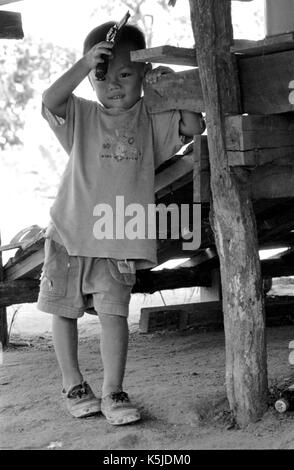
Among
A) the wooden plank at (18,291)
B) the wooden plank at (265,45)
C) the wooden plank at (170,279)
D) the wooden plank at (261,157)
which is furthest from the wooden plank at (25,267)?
the wooden plank at (265,45)

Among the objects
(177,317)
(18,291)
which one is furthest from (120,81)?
(177,317)

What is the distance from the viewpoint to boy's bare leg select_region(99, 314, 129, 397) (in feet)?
12.7

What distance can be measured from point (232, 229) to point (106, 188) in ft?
2.15

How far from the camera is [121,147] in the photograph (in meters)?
3.90

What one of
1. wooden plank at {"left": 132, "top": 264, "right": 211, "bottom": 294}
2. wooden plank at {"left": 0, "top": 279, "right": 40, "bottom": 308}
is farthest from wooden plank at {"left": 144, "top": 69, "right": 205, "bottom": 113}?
wooden plank at {"left": 0, "top": 279, "right": 40, "bottom": 308}

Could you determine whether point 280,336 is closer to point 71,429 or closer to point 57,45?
point 71,429

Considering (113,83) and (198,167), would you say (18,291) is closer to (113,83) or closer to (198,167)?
(113,83)

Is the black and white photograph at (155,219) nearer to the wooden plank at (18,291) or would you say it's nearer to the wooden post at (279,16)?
the wooden post at (279,16)

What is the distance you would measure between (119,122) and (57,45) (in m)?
12.0

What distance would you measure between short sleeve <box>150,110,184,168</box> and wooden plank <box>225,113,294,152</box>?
398 millimetres

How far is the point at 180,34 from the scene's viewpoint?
608 inches

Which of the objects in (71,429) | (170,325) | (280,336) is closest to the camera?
(71,429)

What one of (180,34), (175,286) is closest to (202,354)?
(175,286)

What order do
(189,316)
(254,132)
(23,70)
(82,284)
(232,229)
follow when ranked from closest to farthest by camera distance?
(254,132) < (232,229) < (82,284) < (189,316) < (23,70)
